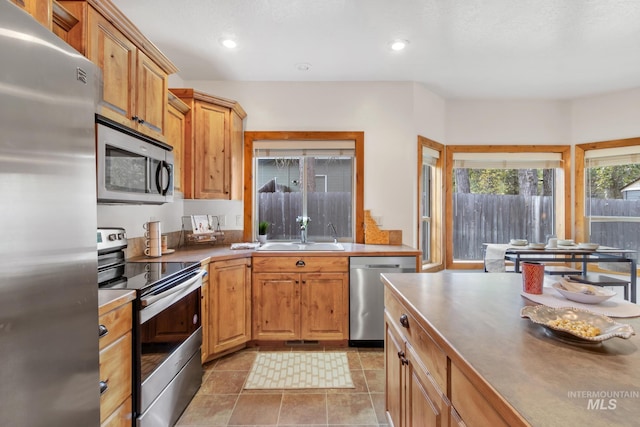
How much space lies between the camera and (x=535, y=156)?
3863 mm

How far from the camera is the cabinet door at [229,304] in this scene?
247cm

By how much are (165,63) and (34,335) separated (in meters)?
2.01

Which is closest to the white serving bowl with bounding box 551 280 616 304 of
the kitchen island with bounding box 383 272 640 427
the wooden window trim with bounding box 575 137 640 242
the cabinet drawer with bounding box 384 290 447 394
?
the kitchen island with bounding box 383 272 640 427

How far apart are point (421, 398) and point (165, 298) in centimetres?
139

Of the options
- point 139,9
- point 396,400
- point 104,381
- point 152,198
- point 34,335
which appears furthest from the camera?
point 139,9

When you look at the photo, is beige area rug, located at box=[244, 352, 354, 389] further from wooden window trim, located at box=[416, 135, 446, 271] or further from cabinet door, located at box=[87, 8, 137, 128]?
cabinet door, located at box=[87, 8, 137, 128]

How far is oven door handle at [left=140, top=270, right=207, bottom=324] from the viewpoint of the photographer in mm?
1519

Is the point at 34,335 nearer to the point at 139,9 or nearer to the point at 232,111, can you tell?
the point at 139,9

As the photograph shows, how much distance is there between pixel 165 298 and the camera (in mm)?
1693

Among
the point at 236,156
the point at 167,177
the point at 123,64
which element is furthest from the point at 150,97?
the point at 236,156

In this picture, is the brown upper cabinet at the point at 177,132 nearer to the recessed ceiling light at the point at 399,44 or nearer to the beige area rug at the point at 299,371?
the beige area rug at the point at 299,371

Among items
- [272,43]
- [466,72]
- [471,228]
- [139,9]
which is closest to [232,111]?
[272,43]

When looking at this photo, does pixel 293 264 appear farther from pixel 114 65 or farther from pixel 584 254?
pixel 584 254

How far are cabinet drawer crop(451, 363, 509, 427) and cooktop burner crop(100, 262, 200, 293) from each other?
144cm
